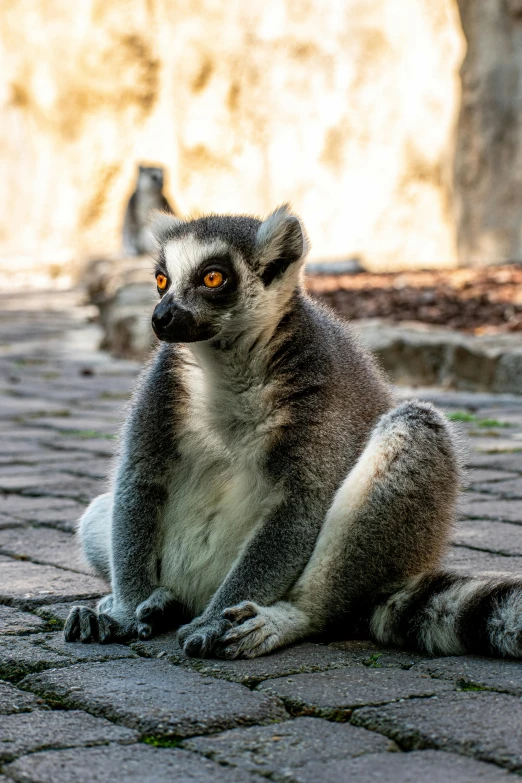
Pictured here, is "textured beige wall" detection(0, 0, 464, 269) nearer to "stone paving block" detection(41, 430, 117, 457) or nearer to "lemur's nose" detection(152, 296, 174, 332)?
"stone paving block" detection(41, 430, 117, 457)

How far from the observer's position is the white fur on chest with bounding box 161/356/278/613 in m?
2.78

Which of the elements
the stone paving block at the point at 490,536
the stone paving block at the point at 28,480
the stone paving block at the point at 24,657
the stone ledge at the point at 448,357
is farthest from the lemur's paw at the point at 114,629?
the stone ledge at the point at 448,357

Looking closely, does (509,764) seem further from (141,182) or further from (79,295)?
(79,295)

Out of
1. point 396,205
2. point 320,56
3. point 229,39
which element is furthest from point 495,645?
point 229,39

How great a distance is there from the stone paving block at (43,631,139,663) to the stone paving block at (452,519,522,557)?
4.26 ft

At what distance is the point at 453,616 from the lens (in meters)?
2.49

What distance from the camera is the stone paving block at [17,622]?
→ 8.99ft

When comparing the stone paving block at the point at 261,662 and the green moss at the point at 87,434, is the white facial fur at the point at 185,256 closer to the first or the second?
the stone paving block at the point at 261,662

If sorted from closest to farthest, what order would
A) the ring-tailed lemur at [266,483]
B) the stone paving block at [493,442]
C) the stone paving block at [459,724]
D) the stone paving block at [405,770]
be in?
the stone paving block at [405,770]
the stone paving block at [459,724]
the ring-tailed lemur at [266,483]
the stone paving block at [493,442]

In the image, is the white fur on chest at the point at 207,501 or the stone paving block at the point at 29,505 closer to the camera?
the white fur on chest at the point at 207,501

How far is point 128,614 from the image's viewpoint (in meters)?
2.84

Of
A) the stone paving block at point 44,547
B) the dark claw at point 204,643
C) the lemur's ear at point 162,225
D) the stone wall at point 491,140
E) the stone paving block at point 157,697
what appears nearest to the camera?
the stone paving block at point 157,697

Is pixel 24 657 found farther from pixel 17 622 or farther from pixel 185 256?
pixel 185 256

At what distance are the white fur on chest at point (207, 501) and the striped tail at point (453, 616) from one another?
40 cm
